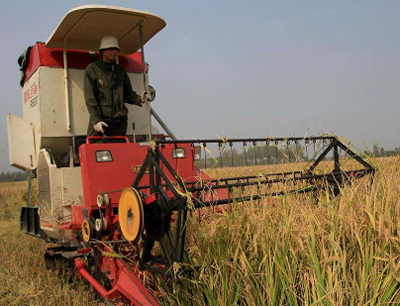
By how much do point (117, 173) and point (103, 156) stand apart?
0.23 metres

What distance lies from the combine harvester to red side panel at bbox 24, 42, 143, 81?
13 millimetres

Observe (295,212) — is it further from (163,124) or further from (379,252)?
(163,124)

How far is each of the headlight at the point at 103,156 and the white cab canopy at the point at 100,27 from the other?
160 centimetres

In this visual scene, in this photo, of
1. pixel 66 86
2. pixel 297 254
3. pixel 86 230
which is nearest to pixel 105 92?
Result: pixel 66 86

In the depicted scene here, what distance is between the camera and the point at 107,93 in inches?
195

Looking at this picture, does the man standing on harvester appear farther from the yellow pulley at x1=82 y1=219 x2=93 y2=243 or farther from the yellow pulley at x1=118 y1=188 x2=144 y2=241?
the yellow pulley at x1=118 y1=188 x2=144 y2=241

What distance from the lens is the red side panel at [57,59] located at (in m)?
5.26

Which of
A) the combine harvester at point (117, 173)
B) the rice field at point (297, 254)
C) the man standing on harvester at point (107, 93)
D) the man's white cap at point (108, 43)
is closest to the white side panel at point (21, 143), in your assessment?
the combine harvester at point (117, 173)

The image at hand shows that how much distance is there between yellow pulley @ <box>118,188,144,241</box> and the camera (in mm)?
2793

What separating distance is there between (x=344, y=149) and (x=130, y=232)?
8.03 ft

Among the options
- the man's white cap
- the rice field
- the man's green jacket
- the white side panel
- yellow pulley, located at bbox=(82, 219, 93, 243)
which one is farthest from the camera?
the white side panel

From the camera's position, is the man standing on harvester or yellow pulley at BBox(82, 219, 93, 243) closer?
yellow pulley at BBox(82, 219, 93, 243)

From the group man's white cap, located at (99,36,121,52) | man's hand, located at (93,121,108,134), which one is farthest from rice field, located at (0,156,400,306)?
man's white cap, located at (99,36,121,52)

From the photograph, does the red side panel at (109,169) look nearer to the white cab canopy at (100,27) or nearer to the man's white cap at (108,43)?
the man's white cap at (108,43)
